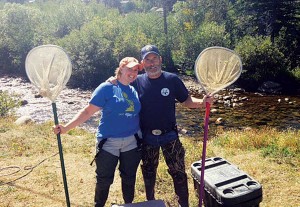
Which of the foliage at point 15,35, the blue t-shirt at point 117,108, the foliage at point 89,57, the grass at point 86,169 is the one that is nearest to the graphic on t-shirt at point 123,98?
the blue t-shirt at point 117,108

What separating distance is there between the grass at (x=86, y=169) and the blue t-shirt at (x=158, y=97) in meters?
1.57

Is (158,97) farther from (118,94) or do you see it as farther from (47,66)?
(47,66)

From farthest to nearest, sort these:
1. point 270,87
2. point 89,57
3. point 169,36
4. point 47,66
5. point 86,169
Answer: point 169,36
point 89,57
point 270,87
point 86,169
point 47,66

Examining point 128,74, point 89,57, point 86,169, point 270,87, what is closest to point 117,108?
point 128,74

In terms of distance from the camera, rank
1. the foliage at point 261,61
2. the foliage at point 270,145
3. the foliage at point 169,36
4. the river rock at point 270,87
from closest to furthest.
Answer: the foliage at point 270,145, the river rock at point 270,87, the foliage at point 261,61, the foliage at point 169,36

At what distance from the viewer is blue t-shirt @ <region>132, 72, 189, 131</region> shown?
4.02 m

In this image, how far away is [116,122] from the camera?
3898mm

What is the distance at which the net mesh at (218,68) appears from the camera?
3.78 meters

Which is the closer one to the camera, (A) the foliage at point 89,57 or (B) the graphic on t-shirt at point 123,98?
(B) the graphic on t-shirt at point 123,98

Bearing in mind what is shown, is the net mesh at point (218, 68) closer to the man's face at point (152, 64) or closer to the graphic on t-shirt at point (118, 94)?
the man's face at point (152, 64)

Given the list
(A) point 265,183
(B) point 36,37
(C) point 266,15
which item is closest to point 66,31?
(B) point 36,37

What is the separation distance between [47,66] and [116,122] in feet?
3.59

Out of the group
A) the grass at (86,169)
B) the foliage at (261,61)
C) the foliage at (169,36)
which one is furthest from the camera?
the foliage at (169,36)

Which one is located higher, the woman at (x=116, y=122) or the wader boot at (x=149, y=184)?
the woman at (x=116, y=122)
